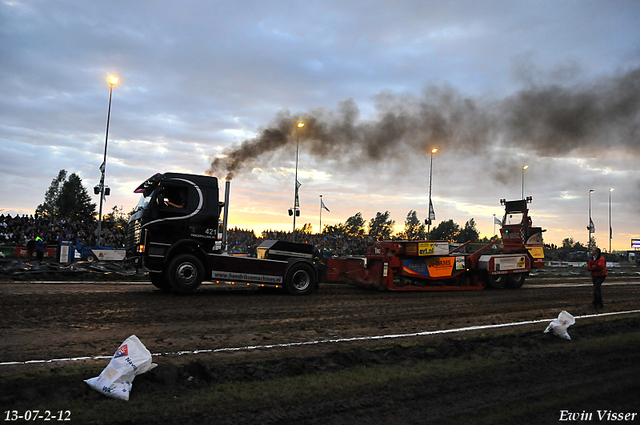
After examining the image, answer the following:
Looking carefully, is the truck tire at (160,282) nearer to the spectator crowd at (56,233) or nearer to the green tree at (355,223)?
the spectator crowd at (56,233)

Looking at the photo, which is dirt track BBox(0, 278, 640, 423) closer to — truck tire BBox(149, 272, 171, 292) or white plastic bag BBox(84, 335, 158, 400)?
white plastic bag BBox(84, 335, 158, 400)

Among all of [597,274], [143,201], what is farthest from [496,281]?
[143,201]

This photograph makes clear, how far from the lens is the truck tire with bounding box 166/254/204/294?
35.3ft

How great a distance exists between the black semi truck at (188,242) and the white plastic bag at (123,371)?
260 inches

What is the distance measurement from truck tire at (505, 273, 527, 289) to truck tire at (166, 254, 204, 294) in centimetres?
1154

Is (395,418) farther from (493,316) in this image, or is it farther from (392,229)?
(392,229)

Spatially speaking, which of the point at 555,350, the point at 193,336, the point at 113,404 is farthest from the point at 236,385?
the point at 555,350

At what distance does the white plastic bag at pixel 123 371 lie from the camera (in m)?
3.92

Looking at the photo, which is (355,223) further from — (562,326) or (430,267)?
Result: (562,326)

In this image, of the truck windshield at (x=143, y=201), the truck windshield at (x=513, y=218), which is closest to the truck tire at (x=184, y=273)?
the truck windshield at (x=143, y=201)

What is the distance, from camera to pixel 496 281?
1639cm

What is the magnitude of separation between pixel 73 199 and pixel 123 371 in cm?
8630

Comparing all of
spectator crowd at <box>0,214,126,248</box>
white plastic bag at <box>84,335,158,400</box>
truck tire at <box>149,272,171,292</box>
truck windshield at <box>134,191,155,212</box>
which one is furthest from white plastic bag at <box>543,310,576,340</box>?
spectator crowd at <box>0,214,126,248</box>

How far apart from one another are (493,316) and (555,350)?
3.34 metres
